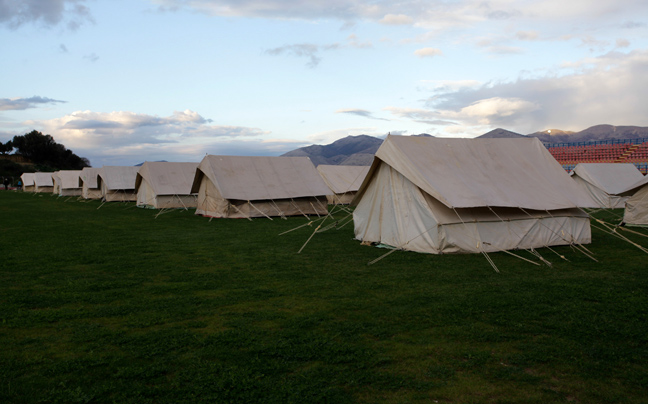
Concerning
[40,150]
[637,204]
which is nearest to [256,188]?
[637,204]

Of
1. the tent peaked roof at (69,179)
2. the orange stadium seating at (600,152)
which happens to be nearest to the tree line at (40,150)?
the tent peaked roof at (69,179)

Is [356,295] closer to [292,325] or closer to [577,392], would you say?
[292,325]

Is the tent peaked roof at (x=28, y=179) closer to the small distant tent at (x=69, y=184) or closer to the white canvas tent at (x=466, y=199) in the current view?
the small distant tent at (x=69, y=184)

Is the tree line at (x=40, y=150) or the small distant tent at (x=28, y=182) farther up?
the tree line at (x=40, y=150)

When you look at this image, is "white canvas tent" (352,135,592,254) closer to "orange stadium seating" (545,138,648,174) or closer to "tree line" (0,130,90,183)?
"orange stadium seating" (545,138,648,174)

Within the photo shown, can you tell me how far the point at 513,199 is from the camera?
400 inches

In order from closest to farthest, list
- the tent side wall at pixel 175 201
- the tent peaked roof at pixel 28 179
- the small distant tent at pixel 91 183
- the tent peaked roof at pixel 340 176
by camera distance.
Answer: the tent side wall at pixel 175 201
the tent peaked roof at pixel 340 176
the small distant tent at pixel 91 183
the tent peaked roof at pixel 28 179

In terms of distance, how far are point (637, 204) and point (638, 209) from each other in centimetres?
18

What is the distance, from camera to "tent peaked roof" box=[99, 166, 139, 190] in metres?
32.2

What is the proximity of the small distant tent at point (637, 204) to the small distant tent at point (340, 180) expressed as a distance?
1528 centimetres

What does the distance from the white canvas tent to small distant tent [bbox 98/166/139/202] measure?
25.1 metres

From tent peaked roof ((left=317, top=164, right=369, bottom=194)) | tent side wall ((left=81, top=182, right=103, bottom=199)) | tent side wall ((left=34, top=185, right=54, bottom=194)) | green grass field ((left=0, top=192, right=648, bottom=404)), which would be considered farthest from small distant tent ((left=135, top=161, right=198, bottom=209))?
tent side wall ((left=34, top=185, right=54, bottom=194))

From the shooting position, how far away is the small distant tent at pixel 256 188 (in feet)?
63.1

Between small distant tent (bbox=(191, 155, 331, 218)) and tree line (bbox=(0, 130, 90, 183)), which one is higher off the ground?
tree line (bbox=(0, 130, 90, 183))
